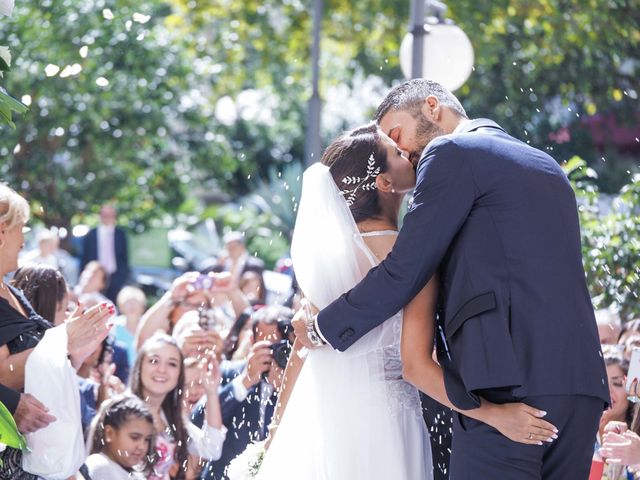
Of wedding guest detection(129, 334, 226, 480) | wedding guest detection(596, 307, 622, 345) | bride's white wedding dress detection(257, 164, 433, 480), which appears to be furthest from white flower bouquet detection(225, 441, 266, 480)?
wedding guest detection(596, 307, 622, 345)

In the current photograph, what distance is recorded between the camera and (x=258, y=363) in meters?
5.70

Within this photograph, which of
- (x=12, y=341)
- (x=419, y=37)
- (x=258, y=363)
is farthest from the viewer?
(x=419, y=37)

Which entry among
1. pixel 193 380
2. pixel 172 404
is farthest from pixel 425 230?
pixel 193 380

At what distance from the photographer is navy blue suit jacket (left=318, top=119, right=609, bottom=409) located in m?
3.62

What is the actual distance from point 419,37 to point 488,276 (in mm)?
5723

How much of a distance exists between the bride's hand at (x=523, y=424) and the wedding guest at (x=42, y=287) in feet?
9.17

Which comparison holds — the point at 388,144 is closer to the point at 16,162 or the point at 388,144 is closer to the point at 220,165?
the point at 16,162

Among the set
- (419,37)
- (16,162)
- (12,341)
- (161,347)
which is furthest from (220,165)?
(12,341)

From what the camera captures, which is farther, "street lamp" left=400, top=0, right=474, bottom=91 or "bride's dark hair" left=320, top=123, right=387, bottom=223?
"street lamp" left=400, top=0, right=474, bottom=91

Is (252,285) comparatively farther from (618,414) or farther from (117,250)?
(618,414)

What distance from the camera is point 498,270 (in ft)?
12.0

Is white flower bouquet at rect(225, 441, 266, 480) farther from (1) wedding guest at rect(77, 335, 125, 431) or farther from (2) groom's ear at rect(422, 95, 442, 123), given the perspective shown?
(1) wedding guest at rect(77, 335, 125, 431)

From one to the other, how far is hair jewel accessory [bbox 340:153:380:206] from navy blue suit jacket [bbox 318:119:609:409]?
544 mm

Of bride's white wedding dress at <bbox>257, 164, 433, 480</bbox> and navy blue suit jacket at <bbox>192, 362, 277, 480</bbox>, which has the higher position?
bride's white wedding dress at <bbox>257, 164, 433, 480</bbox>
